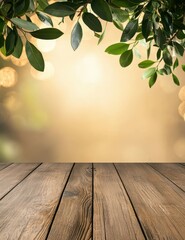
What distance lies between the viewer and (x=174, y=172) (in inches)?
71.3

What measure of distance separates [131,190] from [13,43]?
3.43ft

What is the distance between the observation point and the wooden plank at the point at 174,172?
1.52m

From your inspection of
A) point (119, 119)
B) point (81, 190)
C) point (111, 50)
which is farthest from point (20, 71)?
point (111, 50)

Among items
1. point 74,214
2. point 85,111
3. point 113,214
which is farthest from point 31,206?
point 85,111

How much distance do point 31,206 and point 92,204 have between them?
201mm

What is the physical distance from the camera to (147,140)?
239cm

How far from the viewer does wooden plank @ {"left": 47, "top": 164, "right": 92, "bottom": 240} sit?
810 mm

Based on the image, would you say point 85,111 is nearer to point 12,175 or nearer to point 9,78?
point 9,78

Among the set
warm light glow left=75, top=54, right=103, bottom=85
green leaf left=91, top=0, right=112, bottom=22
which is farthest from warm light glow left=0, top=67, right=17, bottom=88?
green leaf left=91, top=0, right=112, bottom=22

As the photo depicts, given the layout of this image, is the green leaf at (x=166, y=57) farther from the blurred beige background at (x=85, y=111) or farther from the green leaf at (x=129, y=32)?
the blurred beige background at (x=85, y=111)

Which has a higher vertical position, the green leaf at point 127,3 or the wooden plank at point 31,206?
the green leaf at point 127,3

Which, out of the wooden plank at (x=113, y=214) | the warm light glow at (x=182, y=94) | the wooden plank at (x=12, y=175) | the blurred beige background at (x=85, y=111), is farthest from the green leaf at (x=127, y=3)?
the warm light glow at (x=182, y=94)

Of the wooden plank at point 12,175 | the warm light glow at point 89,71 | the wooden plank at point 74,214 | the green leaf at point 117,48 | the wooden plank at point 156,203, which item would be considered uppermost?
the warm light glow at point 89,71

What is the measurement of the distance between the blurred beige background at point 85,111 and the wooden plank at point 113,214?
34.6 inches
